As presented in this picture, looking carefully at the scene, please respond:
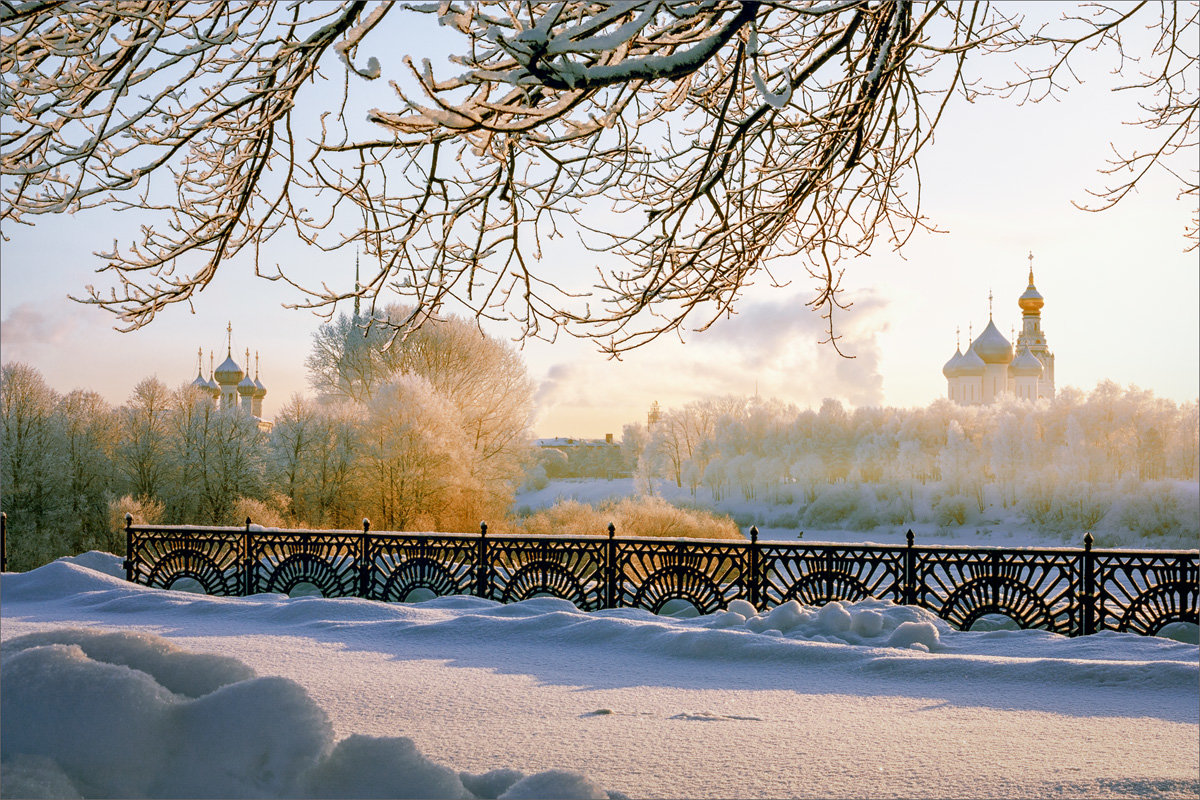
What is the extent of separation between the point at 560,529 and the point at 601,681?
21180 mm

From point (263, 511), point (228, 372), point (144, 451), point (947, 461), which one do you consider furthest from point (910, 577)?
point (228, 372)

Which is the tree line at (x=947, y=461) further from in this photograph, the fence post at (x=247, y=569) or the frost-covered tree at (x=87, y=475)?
the fence post at (x=247, y=569)

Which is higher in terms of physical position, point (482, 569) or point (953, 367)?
point (953, 367)

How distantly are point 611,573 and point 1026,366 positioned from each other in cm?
7070

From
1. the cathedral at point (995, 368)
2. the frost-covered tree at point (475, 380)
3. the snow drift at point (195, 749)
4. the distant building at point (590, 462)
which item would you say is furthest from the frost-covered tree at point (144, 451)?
the cathedral at point (995, 368)

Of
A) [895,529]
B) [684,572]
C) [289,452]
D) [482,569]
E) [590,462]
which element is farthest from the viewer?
[590,462]

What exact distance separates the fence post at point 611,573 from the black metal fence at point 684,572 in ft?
0.04

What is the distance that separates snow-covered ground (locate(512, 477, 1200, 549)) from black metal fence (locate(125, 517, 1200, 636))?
20849 millimetres

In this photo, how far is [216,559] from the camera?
1168cm

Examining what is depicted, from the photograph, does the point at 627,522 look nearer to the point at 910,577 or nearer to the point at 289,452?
the point at 289,452

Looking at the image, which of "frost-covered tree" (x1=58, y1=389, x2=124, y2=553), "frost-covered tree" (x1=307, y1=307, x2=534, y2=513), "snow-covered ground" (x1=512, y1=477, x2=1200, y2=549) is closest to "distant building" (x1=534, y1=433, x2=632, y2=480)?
"snow-covered ground" (x1=512, y1=477, x2=1200, y2=549)

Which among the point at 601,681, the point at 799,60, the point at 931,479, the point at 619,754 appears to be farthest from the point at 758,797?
the point at 931,479

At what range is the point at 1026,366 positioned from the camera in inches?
2827

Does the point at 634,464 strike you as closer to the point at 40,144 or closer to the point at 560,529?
the point at 560,529
